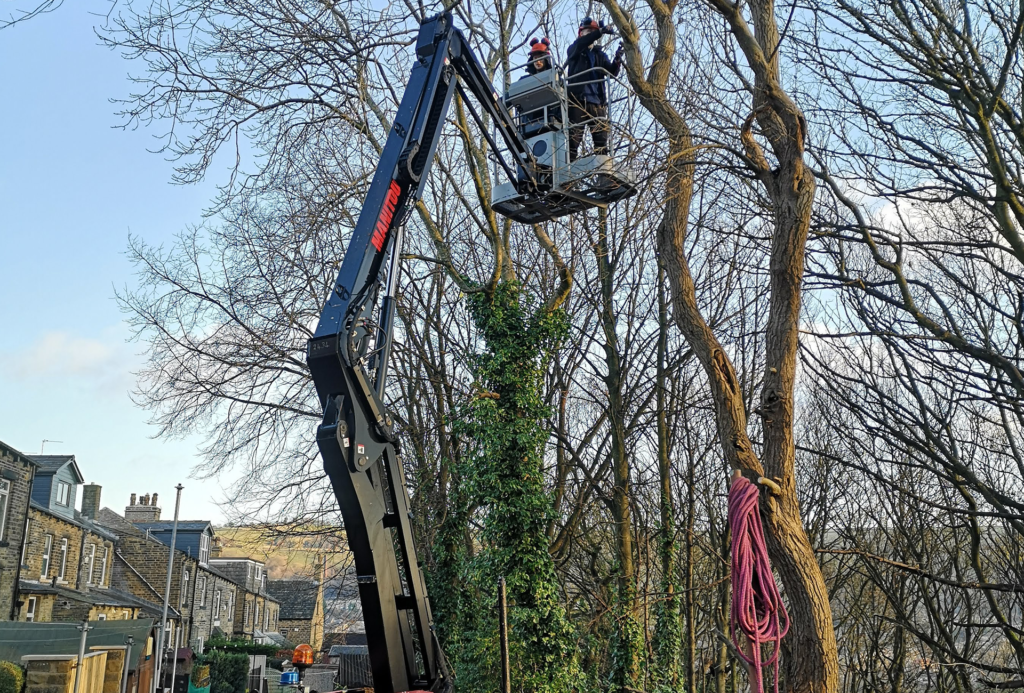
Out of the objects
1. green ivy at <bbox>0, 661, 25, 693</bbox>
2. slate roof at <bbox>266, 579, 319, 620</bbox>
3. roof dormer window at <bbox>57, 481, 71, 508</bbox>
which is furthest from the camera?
slate roof at <bbox>266, 579, 319, 620</bbox>

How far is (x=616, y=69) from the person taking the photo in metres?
9.54

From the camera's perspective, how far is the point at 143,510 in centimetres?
4706

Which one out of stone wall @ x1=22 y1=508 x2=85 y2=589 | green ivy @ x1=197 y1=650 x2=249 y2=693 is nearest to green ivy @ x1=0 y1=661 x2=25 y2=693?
stone wall @ x1=22 y1=508 x2=85 y2=589

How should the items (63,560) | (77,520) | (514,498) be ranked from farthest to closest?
(77,520), (63,560), (514,498)

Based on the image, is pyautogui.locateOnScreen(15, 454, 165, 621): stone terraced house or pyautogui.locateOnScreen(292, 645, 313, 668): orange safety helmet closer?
pyautogui.locateOnScreen(292, 645, 313, 668): orange safety helmet

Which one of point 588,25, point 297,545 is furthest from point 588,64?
point 297,545

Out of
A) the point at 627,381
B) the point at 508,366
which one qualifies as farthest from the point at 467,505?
the point at 627,381

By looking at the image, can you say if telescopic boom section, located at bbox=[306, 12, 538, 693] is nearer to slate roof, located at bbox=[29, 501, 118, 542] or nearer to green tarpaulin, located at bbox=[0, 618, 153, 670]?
green tarpaulin, located at bbox=[0, 618, 153, 670]

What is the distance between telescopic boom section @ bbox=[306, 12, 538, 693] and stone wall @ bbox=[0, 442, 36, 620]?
20220 mm

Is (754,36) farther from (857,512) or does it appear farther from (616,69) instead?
(857,512)

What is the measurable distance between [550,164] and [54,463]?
26281mm

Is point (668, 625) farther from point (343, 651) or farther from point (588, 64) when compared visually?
point (343, 651)

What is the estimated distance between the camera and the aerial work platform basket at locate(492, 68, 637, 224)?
888cm

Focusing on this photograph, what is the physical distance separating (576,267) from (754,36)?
1033 cm
